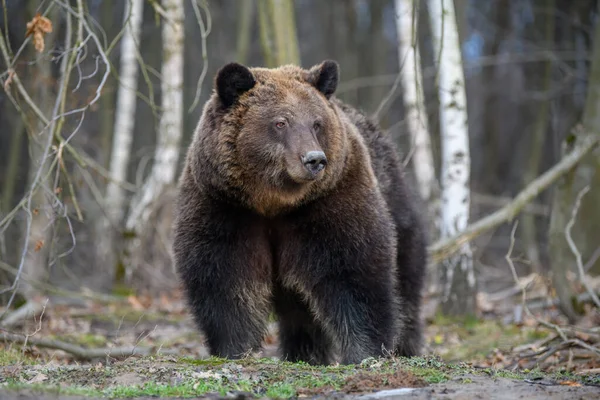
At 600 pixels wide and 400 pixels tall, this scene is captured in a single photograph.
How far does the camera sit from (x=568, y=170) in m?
9.66

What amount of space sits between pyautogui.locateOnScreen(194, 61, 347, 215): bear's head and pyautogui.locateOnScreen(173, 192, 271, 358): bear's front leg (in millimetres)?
283

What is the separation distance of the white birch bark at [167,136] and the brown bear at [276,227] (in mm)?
6927

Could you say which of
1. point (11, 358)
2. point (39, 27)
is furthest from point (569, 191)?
point (11, 358)

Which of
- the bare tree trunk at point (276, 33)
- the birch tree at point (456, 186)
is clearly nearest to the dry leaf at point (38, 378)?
the bare tree trunk at point (276, 33)

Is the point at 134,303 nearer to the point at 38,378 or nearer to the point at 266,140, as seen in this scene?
the point at 266,140

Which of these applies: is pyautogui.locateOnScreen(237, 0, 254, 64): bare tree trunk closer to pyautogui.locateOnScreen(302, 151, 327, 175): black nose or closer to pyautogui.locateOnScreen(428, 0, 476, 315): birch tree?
pyautogui.locateOnScreen(428, 0, 476, 315): birch tree

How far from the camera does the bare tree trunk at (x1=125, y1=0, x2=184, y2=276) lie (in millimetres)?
13742

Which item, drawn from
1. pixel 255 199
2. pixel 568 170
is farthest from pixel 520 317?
pixel 255 199

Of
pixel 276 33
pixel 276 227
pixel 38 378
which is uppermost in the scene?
pixel 276 33

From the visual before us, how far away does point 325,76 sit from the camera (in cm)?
725

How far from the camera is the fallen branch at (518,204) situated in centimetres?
969

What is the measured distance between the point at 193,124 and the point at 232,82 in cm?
2461

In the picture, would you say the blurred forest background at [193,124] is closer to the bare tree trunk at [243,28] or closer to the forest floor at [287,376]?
the bare tree trunk at [243,28]

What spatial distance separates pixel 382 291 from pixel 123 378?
2.50 metres
